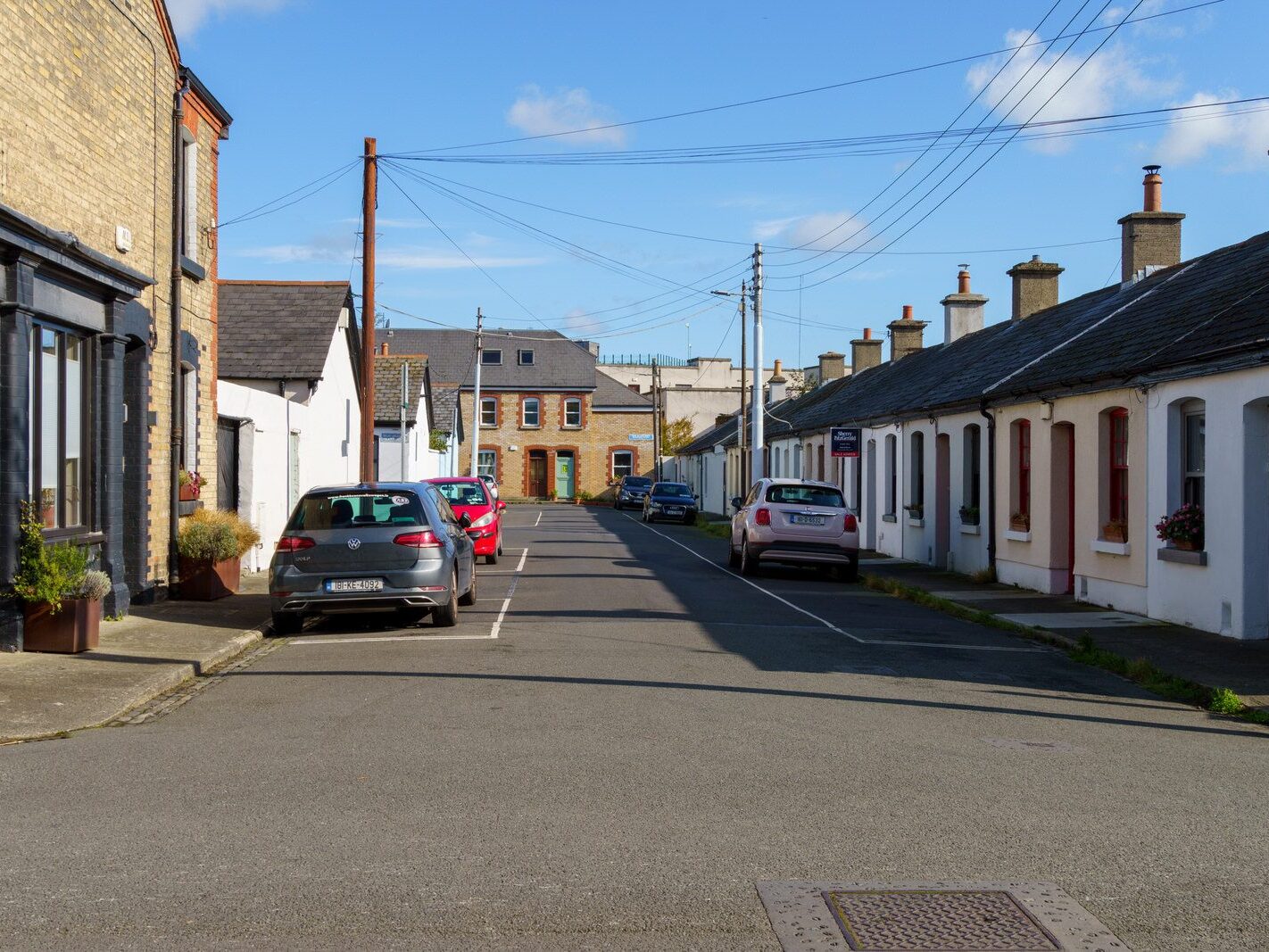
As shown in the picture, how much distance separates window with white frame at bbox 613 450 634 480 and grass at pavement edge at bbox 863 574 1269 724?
197 feet

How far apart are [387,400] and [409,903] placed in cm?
3892

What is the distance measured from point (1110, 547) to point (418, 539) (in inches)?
363

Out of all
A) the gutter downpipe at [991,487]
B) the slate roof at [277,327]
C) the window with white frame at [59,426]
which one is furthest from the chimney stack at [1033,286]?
the window with white frame at [59,426]

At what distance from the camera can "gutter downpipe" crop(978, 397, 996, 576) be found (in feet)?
74.7

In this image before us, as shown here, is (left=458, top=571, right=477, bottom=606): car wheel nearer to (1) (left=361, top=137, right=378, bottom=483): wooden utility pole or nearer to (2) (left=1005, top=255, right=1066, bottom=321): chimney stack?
(1) (left=361, top=137, right=378, bottom=483): wooden utility pole

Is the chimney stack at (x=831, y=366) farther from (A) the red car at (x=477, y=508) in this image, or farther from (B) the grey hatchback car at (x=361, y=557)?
(B) the grey hatchback car at (x=361, y=557)

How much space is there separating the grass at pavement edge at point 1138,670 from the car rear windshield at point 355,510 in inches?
274

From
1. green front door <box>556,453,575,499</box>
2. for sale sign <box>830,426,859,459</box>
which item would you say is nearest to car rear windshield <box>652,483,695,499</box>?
for sale sign <box>830,426,859,459</box>

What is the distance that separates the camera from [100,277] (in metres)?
13.6

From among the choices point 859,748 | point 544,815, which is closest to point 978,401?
point 859,748

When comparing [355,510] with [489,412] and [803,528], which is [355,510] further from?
[489,412]

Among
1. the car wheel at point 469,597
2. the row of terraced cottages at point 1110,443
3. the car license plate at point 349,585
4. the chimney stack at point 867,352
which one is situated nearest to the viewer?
the car license plate at point 349,585

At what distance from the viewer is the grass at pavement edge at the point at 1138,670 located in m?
10.1

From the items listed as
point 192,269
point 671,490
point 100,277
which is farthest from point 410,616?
point 671,490
